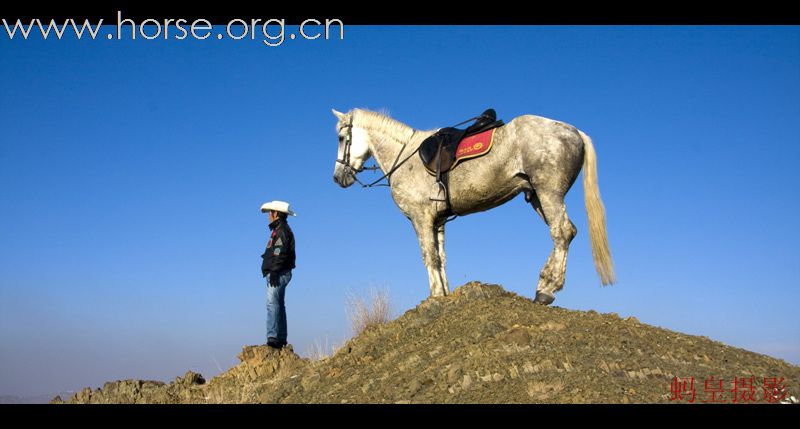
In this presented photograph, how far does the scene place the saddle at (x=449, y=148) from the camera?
1251 cm

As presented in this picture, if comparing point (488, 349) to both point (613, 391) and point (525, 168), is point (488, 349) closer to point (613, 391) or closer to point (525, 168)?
point (613, 391)

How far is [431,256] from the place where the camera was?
1288 centimetres

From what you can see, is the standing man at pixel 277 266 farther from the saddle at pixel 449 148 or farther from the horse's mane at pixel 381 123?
the saddle at pixel 449 148

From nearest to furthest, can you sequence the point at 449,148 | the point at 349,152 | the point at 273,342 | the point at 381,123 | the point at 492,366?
1. the point at 492,366
2. the point at 449,148
3. the point at 273,342
4. the point at 381,123
5. the point at 349,152

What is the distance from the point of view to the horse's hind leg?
458 inches

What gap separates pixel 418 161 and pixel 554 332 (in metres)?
4.34

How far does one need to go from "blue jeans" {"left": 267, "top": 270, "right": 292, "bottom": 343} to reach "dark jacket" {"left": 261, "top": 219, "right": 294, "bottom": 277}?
0.64 feet

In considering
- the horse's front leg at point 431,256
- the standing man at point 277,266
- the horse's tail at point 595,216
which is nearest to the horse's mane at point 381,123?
the horse's front leg at point 431,256

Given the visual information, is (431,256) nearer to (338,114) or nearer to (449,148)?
(449,148)

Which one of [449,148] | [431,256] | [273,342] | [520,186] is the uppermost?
Result: [449,148]

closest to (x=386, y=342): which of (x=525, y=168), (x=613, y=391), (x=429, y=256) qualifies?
(x=429, y=256)

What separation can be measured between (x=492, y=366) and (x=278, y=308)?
207 inches

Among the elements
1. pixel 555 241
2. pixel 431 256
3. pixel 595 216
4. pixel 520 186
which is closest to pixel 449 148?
pixel 520 186

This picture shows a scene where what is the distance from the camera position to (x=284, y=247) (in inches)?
519
